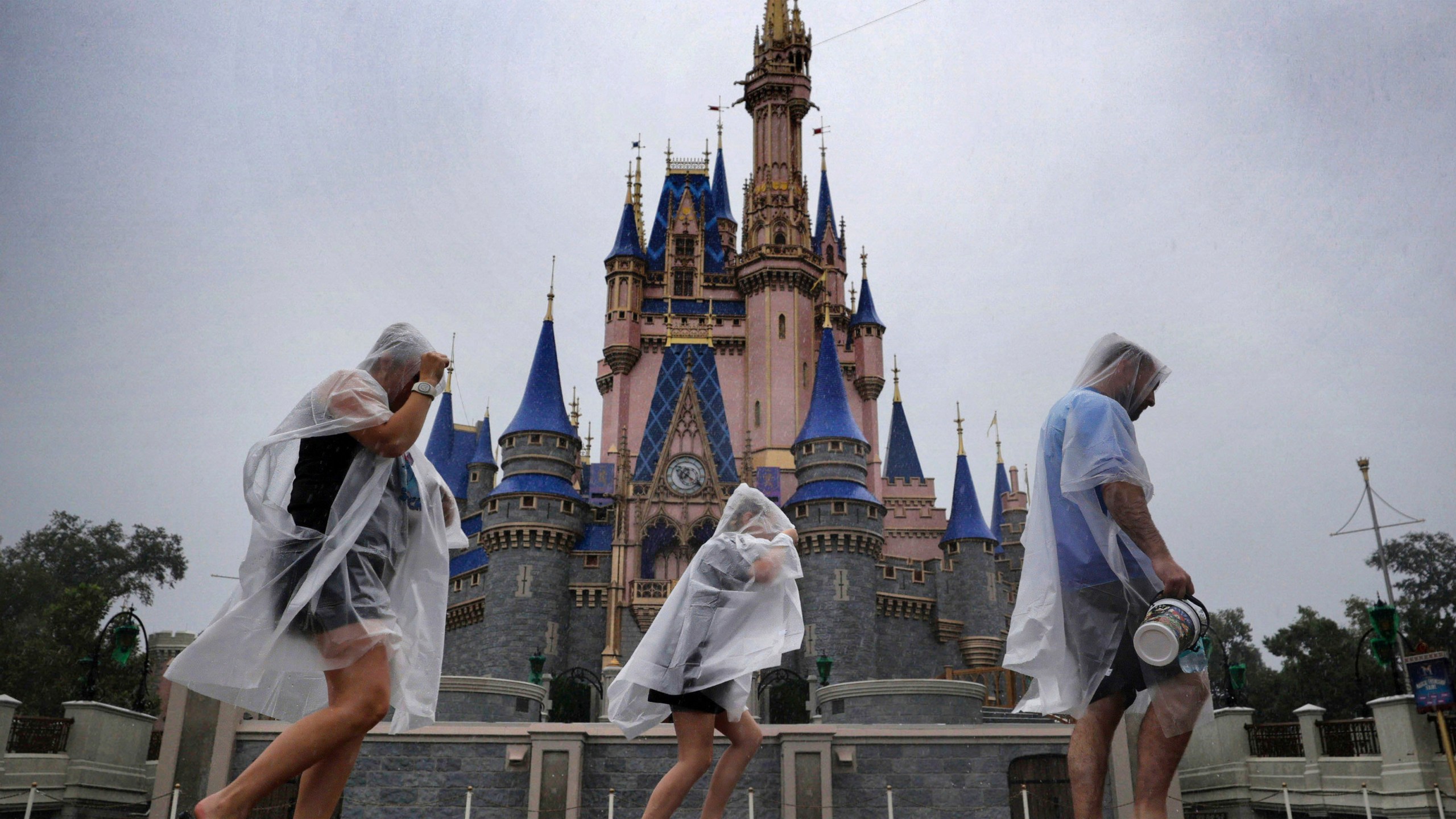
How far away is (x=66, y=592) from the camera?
32.8 metres

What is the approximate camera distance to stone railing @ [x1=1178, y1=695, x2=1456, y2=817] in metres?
13.0

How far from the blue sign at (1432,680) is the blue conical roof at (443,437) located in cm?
3651

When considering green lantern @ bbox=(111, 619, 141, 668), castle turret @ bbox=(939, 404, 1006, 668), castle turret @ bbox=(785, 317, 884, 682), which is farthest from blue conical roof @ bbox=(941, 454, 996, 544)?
green lantern @ bbox=(111, 619, 141, 668)

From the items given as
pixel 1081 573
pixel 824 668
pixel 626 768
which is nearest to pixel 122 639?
pixel 626 768

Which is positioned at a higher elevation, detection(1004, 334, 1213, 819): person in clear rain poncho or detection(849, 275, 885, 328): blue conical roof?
detection(849, 275, 885, 328): blue conical roof

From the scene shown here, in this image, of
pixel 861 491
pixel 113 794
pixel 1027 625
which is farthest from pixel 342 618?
pixel 861 491

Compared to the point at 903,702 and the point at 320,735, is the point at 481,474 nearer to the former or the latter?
the point at 903,702

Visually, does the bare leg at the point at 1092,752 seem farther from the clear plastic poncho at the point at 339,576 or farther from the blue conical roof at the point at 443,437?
the blue conical roof at the point at 443,437

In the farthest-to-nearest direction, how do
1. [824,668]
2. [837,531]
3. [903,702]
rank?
[837,531], [824,668], [903,702]

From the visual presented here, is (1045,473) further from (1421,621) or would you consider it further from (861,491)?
(1421,621)

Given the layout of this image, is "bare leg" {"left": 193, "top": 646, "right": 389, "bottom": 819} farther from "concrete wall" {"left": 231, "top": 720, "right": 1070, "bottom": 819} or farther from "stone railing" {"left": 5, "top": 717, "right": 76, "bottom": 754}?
"stone railing" {"left": 5, "top": 717, "right": 76, "bottom": 754}

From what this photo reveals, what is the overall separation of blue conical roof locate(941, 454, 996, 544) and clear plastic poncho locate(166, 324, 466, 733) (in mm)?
33579

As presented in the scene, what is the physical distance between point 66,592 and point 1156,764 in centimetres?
3723

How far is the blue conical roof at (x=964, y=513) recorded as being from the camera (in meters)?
35.9
